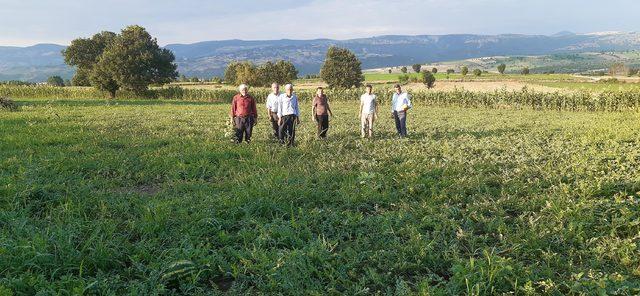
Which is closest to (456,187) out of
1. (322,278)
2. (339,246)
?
(339,246)

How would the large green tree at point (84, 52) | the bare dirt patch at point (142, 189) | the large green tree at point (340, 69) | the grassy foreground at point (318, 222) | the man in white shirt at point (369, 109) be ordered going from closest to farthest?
the grassy foreground at point (318, 222) < the bare dirt patch at point (142, 189) < the man in white shirt at point (369, 109) < the large green tree at point (84, 52) < the large green tree at point (340, 69)

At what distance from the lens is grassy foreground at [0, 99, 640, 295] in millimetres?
4309

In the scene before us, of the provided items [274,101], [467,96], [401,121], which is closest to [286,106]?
[274,101]

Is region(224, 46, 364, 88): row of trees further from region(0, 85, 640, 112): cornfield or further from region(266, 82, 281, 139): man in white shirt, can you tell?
region(266, 82, 281, 139): man in white shirt

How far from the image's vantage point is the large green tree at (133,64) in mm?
48719

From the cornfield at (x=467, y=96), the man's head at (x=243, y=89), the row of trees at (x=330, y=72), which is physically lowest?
the cornfield at (x=467, y=96)

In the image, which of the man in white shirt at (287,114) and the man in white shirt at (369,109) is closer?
the man in white shirt at (287,114)

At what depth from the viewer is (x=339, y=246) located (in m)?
5.23

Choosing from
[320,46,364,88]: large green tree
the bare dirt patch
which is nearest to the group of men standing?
the bare dirt patch

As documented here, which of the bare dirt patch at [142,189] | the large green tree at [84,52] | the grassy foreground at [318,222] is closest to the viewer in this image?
the grassy foreground at [318,222]

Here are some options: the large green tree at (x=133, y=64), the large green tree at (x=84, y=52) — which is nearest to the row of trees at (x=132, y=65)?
the large green tree at (x=133, y=64)

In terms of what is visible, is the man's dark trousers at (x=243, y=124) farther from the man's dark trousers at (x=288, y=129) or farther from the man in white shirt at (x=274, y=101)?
the man's dark trousers at (x=288, y=129)

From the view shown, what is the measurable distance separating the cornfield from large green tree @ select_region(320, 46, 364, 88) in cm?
2803

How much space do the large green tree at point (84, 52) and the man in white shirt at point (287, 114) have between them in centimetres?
5715
